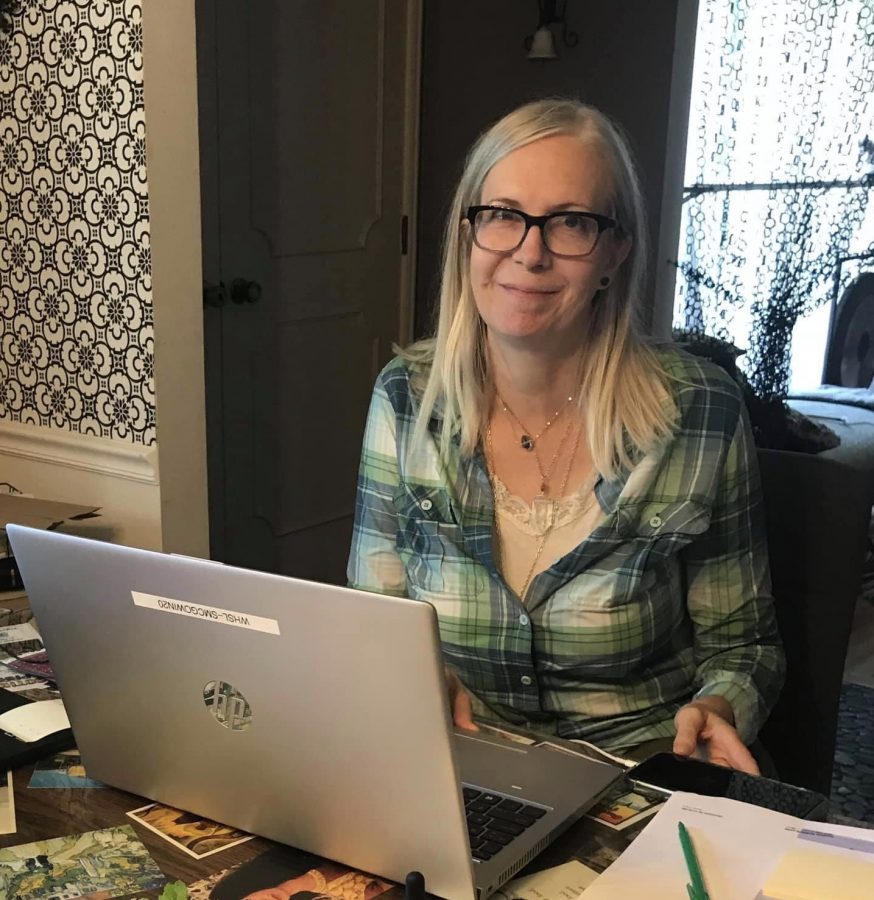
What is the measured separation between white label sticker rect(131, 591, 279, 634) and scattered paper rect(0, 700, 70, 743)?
26 centimetres

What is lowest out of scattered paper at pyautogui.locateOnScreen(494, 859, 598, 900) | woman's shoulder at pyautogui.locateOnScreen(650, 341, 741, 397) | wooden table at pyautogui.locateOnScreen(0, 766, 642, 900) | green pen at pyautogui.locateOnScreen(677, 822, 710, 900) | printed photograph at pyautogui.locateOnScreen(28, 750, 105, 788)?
printed photograph at pyautogui.locateOnScreen(28, 750, 105, 788)

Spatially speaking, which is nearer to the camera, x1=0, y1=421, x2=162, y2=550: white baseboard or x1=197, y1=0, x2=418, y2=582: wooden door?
x1=0, y1=421, x2=162, y2=550: white baseboard

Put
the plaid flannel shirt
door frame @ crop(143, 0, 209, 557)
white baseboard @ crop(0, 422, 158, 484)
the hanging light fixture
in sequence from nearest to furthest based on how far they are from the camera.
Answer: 1. the plaid flannel shirt
2. door frame @ crop(143, 0, 209, 557)
3. white baseboard @ crop(0, 422, 158, 484)
4. the hanging light fixture

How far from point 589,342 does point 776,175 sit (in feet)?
6.98

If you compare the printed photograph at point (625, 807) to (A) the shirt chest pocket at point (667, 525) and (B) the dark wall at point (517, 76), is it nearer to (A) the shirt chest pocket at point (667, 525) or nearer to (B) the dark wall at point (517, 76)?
(A) the shirt chest pocket at point (667, 525)

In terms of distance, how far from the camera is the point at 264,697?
31.5 inches

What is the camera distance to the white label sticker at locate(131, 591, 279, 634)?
77 centimetres

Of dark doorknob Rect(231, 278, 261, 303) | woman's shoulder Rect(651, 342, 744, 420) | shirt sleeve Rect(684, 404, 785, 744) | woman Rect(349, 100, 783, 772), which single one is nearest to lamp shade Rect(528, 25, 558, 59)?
dark doorknob Rect(231, 278, 261, 303)

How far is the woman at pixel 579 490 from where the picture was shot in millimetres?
1272

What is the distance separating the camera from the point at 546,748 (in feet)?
3.32

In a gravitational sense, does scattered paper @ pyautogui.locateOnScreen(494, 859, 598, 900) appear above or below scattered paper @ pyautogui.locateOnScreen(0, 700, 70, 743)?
above

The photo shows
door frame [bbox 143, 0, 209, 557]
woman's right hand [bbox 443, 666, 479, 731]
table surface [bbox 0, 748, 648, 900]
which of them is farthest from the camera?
door frame [bbox 143, 0, 209, 557]

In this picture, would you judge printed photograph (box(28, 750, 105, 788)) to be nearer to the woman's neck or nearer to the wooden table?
the wooden table

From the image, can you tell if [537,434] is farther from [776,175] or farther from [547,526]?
[776,175]
